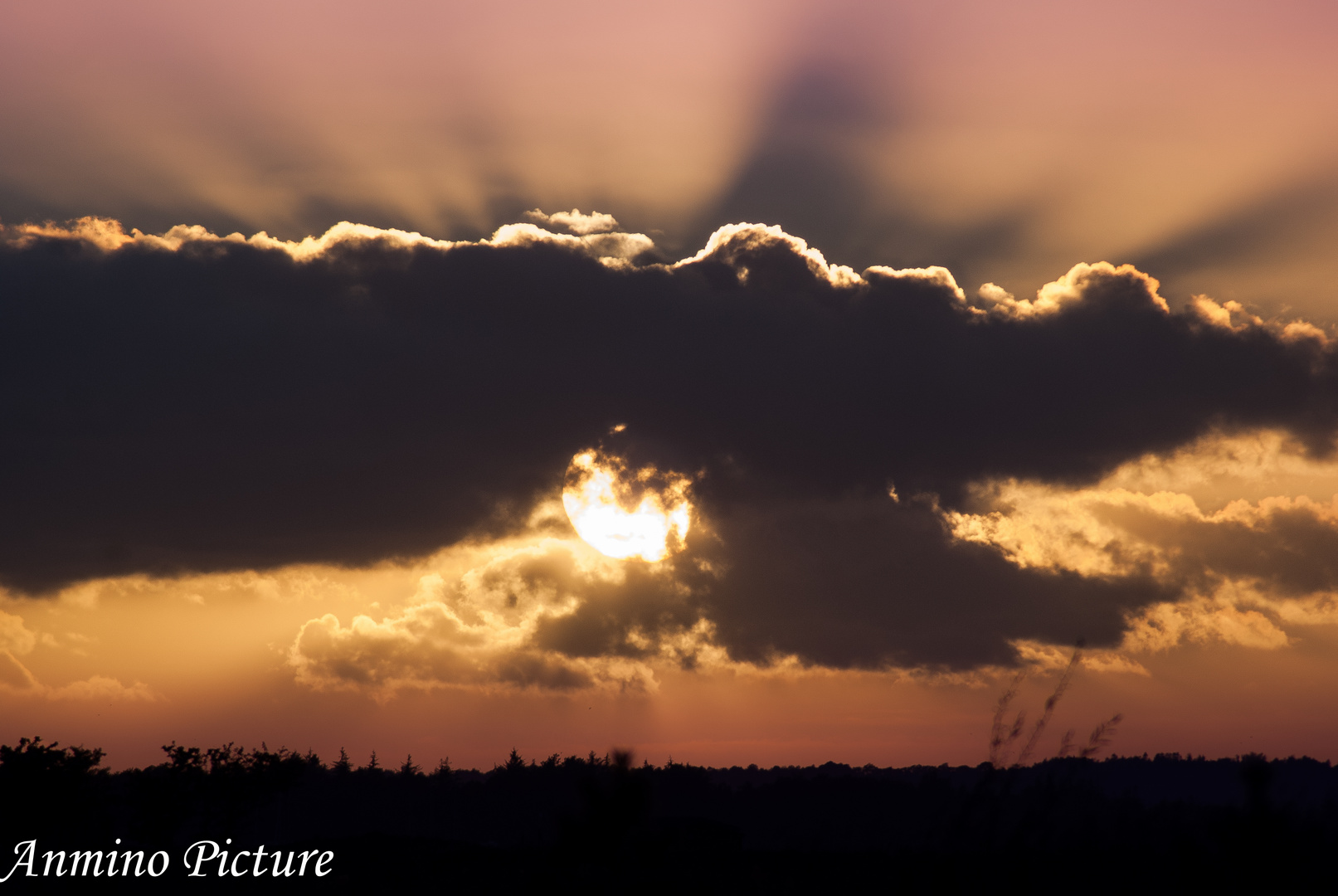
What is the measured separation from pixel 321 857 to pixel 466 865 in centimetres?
1263

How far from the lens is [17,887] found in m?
82.6

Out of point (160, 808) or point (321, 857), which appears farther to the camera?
point (160, 808)

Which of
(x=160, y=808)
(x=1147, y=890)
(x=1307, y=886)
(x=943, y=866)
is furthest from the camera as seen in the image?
(x=160, y=808)

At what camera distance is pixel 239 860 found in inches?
4053

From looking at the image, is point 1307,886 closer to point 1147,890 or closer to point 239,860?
point 1147,890

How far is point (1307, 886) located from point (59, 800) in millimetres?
97367

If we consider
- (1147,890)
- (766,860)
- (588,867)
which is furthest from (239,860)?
(1147,890)

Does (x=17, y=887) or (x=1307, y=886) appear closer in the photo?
(x=1307, y=886)

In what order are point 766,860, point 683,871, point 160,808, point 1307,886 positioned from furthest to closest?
point 160,808 < point 766,860 < point 683,871 < point 1307,886

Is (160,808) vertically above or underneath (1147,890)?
above

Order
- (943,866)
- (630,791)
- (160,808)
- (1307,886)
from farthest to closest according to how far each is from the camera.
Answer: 1. (160,808)
2. (630,791)
3. (1307,886)
4. (943,866)

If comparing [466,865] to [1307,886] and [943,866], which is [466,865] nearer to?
[1307,886]

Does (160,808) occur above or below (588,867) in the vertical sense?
above

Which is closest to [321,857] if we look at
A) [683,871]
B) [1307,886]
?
[683,871]
